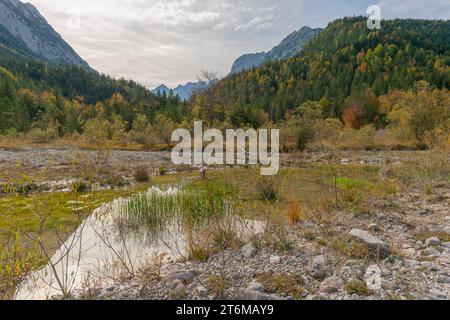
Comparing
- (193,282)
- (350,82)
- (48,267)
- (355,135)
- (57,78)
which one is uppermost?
(57,78)

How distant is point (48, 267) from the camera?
545 centimetres

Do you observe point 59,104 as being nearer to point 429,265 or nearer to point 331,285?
point 331,285

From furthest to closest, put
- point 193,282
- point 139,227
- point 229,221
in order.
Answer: point 139,227, point 229,221, point 193,282

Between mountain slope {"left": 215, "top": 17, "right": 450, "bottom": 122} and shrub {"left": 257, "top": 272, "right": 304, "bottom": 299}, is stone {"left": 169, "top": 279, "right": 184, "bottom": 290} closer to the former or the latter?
shrub {"left": 257, "top": 272, "right": 304, "bottom": 299}

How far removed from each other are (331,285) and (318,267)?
53 centimetres

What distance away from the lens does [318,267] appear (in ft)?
14.0

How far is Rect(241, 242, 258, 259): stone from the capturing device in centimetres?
504

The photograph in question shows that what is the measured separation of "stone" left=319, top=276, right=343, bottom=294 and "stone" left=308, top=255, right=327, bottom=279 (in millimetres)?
182

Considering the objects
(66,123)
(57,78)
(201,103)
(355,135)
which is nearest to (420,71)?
(355,135)

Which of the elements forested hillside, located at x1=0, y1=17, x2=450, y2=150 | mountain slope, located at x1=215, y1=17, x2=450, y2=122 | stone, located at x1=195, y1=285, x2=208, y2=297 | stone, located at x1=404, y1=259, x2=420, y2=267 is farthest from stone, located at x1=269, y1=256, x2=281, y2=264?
mountain slope, located at x1=215, y1=17, x2=450, y2=122

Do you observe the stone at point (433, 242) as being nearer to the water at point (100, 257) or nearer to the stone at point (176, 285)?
the water at point (100, 257)

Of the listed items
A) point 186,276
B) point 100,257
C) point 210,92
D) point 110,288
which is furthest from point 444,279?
point 210,92

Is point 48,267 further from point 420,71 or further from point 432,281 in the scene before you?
point 420,71
